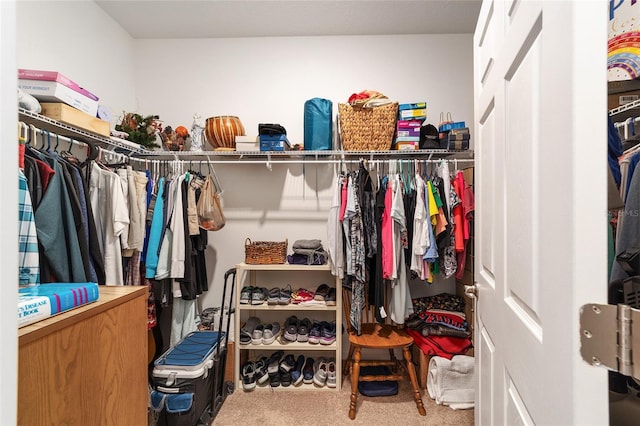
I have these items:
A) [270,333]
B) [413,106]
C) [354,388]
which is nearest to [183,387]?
[270,333]

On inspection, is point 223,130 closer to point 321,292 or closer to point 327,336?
point 321,292

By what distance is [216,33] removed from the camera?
245cm

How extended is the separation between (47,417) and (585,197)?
1.15 metres

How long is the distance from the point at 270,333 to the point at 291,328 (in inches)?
6.2

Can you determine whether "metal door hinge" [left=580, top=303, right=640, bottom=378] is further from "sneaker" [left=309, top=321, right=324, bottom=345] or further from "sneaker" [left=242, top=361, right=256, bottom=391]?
"sneaker" [left=242, top=361, right=256, bottom=391]

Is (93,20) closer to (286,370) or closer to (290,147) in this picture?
(290,147)

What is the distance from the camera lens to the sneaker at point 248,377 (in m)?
2.03

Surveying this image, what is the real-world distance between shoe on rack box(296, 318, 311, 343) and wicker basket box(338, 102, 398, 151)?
4.58ft

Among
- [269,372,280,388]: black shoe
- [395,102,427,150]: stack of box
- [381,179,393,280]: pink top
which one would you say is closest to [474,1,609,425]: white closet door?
[381,179,393,280]: pink top

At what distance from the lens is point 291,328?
85.0 inches

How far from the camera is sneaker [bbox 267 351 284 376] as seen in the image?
81.8 inches

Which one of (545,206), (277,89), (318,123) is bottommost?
(545,206)

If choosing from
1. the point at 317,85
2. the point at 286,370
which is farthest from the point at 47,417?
the point at 317,85

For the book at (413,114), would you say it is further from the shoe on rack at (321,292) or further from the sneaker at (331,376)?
the sneaker at (331,376)
